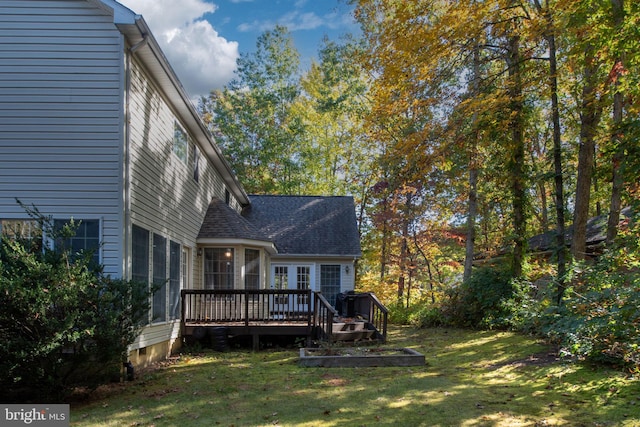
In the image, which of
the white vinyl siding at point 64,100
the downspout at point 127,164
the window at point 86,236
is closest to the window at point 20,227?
the window at point 86,236

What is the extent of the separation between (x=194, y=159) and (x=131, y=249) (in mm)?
5309

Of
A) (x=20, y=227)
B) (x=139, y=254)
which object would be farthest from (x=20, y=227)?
(x=139, y=254)

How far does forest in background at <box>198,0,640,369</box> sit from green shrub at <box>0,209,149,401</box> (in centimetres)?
619

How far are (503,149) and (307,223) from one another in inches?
356

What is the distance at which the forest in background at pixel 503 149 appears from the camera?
24.3 feet

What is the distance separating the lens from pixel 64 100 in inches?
311

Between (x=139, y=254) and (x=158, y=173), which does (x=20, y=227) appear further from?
(x=158, y=173)

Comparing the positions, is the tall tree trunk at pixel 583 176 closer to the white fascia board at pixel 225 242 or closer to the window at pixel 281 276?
the white fascia board at pixel 225 242

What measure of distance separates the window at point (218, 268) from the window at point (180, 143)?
2.82 metres

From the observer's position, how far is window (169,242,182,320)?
35.3 feet

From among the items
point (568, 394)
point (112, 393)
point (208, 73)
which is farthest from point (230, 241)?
point (208, 73)

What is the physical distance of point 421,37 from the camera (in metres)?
10.4

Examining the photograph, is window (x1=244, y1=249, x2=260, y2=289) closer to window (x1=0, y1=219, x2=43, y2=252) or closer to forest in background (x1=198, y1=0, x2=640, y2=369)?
forest in background (x1=198, y1=0, x2=640, y2=369)

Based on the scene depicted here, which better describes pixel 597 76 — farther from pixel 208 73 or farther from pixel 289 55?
pixel 208 73
